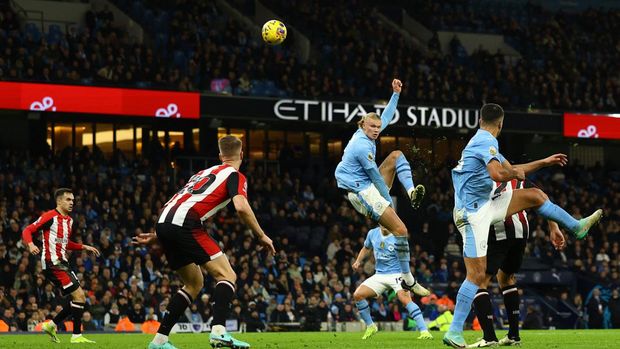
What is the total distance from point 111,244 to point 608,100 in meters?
19.7

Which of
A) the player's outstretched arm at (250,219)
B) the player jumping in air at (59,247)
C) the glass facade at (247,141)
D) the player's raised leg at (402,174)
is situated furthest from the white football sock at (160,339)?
the glass facade at (247,141)

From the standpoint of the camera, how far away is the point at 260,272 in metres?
28.2

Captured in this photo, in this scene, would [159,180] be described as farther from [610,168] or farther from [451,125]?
[610,168]

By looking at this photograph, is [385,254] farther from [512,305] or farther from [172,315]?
[172,315]

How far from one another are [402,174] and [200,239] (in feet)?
16.8

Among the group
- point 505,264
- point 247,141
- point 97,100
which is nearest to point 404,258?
point 505,264

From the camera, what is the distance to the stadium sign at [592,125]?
3559 centimetres

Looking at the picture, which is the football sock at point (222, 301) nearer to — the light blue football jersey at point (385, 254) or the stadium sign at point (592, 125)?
the light blue football jersey at point (385, 254)

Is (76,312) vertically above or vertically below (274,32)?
below

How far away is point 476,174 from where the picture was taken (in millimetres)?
11273

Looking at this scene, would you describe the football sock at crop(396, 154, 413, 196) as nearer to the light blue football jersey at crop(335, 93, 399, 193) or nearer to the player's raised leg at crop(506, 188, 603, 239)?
the light blue football jersey at crop(335, 93, 399, 193)

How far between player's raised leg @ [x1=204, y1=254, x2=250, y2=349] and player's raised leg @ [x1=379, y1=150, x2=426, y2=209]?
3853 millimetres

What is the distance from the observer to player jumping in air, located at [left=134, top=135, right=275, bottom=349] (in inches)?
414

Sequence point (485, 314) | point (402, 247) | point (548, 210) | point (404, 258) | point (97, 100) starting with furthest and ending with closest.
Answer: point (97, 100) < point (404, 258) < point (402, 247) < point (485, 314) < point (548, 210)
